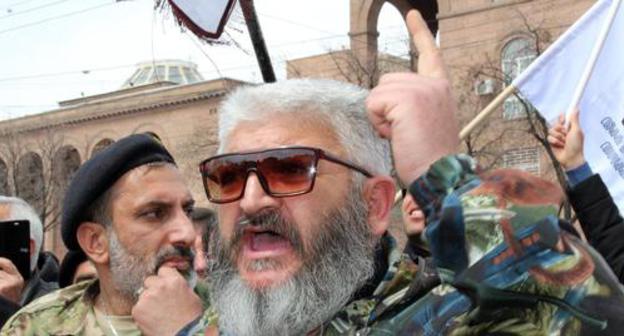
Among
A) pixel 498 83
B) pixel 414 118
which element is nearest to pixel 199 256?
pixel 414 118

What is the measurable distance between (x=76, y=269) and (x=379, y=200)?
2.21 meters

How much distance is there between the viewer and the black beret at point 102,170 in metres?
3.40

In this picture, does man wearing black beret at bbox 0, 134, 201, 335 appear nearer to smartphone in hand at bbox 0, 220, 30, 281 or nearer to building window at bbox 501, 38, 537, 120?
smartphone in hand at bbox 0, 220, 30, 281

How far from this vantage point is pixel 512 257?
1.72 meters

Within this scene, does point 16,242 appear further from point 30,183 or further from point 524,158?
point 30,183

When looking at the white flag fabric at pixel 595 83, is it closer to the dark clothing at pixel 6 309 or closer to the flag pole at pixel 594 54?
the flag pole at pixel 594 54

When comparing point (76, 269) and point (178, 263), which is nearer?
point (178, 263)

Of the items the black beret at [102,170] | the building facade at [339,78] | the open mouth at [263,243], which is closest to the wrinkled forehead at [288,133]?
the open mouth at [263,243]

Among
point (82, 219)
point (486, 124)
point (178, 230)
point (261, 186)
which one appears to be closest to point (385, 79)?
point (261, 186)

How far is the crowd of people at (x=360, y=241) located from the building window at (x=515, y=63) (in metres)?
26.4

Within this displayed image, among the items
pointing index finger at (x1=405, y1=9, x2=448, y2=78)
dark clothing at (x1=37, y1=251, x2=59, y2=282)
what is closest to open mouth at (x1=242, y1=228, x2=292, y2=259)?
pointing index finger at (x1=405, y1=9, x2=448, y2=78)

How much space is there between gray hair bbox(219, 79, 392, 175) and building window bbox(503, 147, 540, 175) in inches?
1097

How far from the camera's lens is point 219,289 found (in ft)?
7.72

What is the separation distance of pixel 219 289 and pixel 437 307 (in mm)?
595
